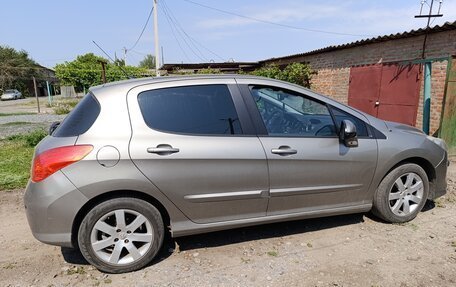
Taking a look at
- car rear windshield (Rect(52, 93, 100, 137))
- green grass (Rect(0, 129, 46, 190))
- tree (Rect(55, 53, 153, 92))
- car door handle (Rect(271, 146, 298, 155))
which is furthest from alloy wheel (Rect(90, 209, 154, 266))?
tree (Rect(55, 53, 153, 92))

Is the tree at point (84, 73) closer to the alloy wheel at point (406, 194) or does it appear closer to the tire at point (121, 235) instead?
the tire at point (121, 235)

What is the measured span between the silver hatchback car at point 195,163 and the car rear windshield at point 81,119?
0.04 feet

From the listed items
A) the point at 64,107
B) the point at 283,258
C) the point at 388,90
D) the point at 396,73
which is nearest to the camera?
the point at 283,258

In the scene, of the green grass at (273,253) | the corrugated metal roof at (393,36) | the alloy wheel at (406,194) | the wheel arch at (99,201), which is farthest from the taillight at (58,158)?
the corrugated metal roof at (393,36)

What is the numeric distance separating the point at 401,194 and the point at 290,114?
154 cm

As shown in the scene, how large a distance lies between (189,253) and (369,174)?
197 centimetres

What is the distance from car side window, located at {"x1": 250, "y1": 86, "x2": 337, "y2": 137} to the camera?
3.24 metres

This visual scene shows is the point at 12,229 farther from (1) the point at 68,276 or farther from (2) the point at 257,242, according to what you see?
(2) the point at 257,242

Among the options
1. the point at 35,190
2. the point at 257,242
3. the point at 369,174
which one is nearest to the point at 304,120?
the point at 369,174

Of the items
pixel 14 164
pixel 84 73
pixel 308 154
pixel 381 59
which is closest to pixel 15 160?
pixel 14 164

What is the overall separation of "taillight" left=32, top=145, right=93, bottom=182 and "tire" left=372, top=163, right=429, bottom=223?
2.93 meters

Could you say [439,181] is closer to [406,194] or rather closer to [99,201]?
[406,194]

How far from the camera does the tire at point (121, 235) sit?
2779 mm

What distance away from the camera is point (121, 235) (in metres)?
2.87
